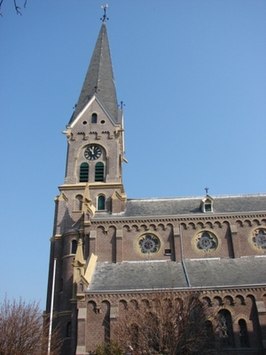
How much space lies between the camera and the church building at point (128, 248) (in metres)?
30.3

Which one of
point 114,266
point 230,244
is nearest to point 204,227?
point 230,244

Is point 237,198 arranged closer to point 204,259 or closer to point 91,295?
point 204,259

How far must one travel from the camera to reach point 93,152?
45219mm

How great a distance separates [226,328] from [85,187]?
19.5 meters

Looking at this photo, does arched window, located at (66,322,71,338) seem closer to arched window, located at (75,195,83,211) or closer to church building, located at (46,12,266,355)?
church building, located at (46,12,266,355)

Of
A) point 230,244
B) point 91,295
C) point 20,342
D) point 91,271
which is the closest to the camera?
point 20,342

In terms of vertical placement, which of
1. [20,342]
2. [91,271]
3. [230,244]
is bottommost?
[20,342]

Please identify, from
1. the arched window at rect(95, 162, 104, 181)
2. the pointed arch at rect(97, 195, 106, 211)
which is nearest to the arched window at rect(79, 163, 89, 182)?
the arched window at rect(95, 162, 104, 181)

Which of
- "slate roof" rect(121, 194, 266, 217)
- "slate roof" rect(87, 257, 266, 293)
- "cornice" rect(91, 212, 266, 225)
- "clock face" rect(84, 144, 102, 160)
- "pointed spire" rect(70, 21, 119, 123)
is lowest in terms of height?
"slate roof" rect(87, 257, 266, 293)

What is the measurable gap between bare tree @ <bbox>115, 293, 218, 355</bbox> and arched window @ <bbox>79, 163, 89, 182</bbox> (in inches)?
728

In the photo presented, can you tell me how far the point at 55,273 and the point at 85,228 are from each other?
15.8ft

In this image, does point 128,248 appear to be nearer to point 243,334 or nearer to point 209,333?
point 209,333

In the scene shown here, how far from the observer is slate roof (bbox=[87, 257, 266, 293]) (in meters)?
31.3

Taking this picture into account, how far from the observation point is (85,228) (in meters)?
37.5
